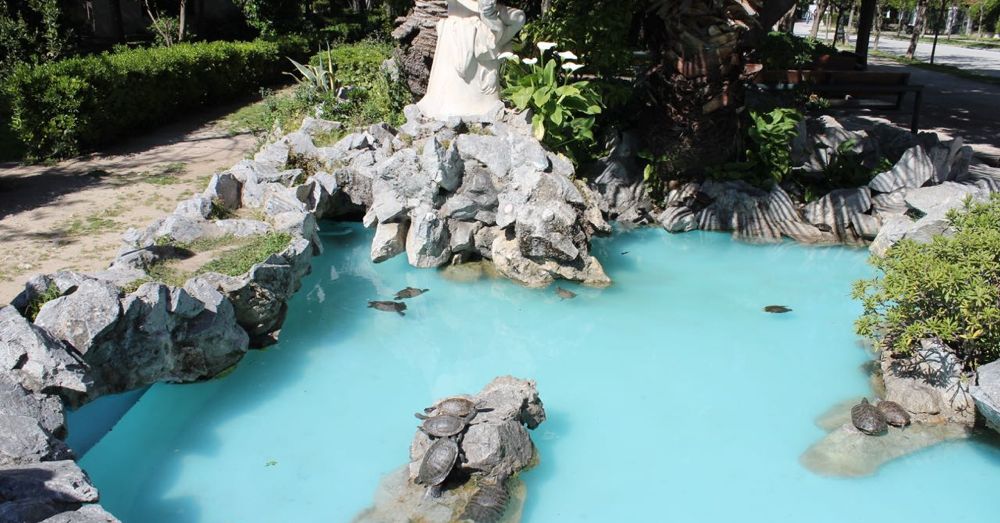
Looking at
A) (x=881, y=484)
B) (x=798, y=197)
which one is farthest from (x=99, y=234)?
(x=798, y=197)

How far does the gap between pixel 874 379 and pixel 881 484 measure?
167 centimetres

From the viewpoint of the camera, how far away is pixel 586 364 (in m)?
7.35

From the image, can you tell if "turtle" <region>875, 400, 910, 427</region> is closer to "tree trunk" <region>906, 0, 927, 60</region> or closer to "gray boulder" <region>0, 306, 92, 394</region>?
"gray boulder" <region>0, 306, 92, 394</region>

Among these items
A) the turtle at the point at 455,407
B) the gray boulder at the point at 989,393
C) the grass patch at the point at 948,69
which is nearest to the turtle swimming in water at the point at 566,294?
the turtle at the point at 455,407

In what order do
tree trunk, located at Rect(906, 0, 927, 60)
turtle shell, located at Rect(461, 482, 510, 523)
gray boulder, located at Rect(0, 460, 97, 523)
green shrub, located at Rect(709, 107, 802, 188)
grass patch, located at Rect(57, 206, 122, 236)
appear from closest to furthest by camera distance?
1. gray boulder, located at Rect(0, 460, 97, 523)
2. turtle shell, located at Rect(461, 482, 510, 523)
3. grass patch, located at Rect(57, 206, 122, 236)
4. green shrub, located at Rect(709, 107, 802, 188)
5. tree trunk, located at Rect(906, 0, 927, 60)

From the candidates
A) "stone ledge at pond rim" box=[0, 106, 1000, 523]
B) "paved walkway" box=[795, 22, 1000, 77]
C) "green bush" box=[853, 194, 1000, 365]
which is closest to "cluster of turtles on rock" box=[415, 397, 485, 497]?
"stone ledge at pond rim" box=[0, 106, 1000, 523]

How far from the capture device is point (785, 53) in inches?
649

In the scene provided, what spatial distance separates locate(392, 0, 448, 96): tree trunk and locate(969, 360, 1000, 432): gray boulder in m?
9.26

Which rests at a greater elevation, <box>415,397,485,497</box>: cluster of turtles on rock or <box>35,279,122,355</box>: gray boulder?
<box>35,279,122,355</box>: gray boulder

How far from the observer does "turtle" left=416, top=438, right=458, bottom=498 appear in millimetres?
5316

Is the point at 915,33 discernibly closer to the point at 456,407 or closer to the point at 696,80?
the point at 696,80

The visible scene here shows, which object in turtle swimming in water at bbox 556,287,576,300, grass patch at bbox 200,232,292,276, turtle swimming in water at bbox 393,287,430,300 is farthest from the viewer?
turtle swimming in water at bbox 556,287,576,300

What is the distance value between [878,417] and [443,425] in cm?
356

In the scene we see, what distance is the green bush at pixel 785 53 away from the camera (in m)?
15.7
